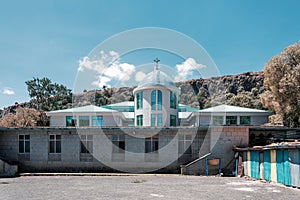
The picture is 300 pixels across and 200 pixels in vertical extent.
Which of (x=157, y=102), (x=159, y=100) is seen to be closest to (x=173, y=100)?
(x=159, y=100)

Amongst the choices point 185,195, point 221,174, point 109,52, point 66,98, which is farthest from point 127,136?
point 66,98

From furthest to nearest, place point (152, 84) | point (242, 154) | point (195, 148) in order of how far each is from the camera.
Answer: point (152, 84)
point (195, 148)
point (242, 154)

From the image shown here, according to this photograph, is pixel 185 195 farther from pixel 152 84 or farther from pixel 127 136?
pixel 152 84

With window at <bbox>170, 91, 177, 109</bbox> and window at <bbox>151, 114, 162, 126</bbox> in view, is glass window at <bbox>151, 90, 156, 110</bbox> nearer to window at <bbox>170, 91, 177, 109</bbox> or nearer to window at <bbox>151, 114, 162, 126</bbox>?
window at <bbox>151, 114, 162, 126</bbox>

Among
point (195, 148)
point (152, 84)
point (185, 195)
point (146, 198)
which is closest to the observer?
point (146, 198)

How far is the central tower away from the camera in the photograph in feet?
93.6

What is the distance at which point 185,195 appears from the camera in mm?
11430

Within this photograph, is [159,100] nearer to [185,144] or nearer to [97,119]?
[97,119]

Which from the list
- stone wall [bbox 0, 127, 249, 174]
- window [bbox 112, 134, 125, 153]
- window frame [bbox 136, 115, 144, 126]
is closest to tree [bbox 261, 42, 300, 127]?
stone wall [bbox 0, 127, 249, 174]

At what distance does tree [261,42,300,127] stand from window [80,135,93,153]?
58.0 feet

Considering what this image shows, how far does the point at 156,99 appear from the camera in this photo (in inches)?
1123

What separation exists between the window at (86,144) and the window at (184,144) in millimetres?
6283

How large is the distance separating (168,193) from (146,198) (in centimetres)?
146

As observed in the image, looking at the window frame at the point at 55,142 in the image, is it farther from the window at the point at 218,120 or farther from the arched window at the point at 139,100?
the window at the point at 218,120
